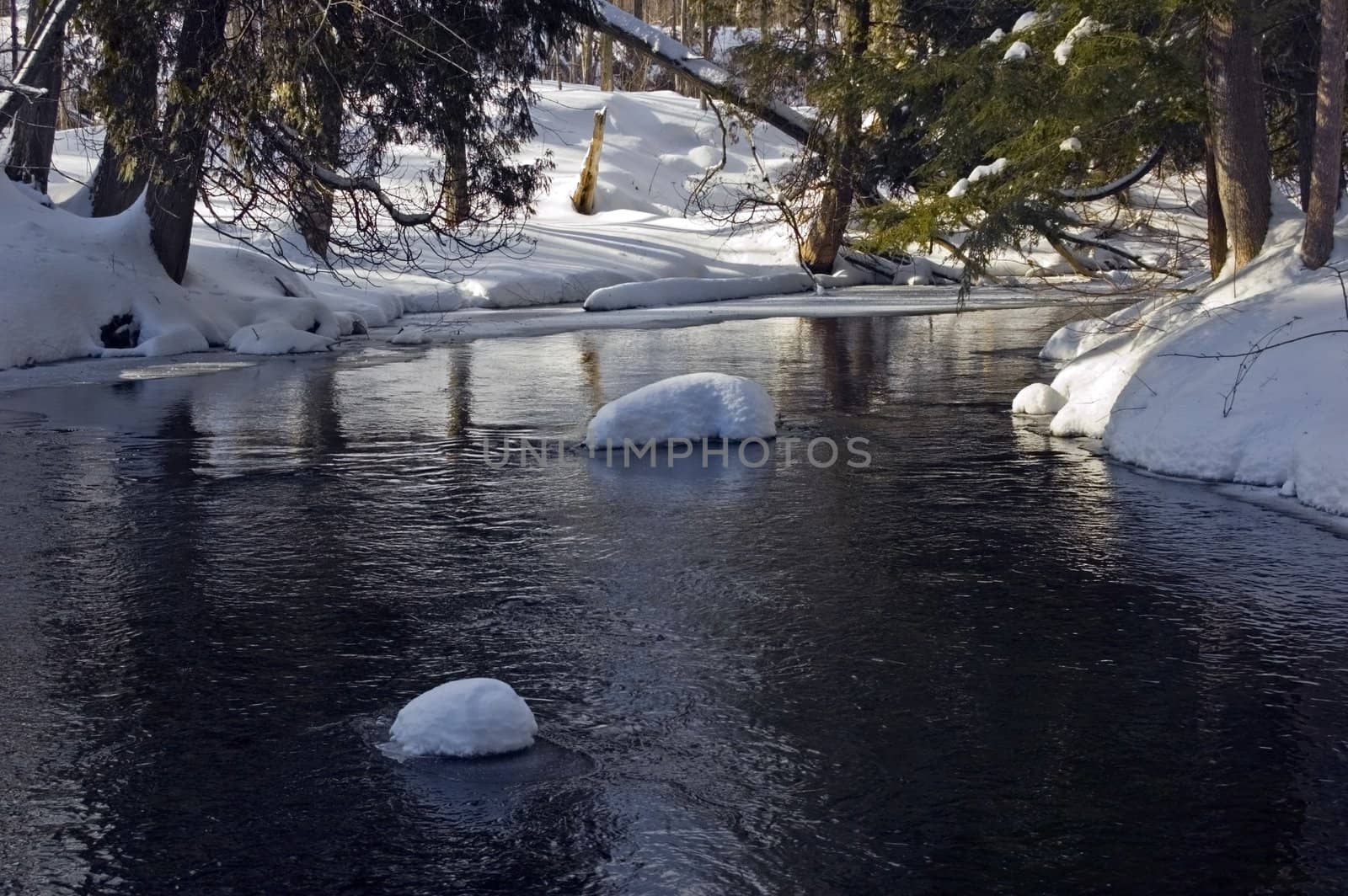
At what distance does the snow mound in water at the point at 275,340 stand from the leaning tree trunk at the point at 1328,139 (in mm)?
11664

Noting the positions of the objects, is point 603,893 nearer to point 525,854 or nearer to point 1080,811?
point 525,854

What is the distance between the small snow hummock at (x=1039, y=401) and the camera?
482 inches

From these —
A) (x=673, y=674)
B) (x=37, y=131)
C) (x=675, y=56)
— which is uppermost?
(x=675, y=56)

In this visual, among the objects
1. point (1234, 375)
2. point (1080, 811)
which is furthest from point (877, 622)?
point (1234, 375)

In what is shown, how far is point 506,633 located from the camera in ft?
19.4

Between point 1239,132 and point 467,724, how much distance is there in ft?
33.8

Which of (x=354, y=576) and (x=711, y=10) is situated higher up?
(x=711, y=10)

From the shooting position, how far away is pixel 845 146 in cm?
1991

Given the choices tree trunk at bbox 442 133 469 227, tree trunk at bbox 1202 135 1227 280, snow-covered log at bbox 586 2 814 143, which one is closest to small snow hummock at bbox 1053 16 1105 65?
tree trunk at bbox 1202 135 1227 280

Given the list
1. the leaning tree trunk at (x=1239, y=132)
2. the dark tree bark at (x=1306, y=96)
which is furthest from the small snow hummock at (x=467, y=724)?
the dark tree bark at (x=1306, y=96)

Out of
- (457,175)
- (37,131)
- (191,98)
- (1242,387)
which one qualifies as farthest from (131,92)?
(1242,387)

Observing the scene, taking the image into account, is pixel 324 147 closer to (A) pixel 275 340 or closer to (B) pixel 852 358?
(A) pixel 275 340

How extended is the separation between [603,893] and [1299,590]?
412 cm

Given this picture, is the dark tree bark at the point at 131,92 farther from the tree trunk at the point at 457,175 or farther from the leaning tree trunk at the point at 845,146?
the leaning tree trunk at the point at 845,146
